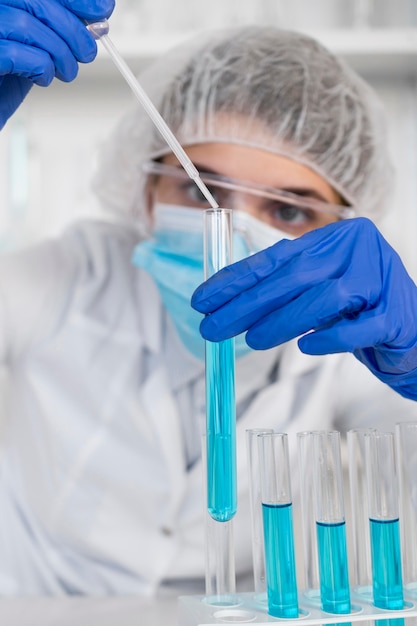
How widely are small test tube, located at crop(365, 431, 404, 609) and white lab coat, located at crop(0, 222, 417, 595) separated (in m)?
0.55

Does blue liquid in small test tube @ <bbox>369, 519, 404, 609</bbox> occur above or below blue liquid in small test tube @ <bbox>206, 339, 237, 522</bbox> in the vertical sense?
below

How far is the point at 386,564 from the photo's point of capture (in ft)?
2.57

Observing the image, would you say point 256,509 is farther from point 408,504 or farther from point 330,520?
point 408,504

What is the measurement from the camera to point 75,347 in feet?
4.75

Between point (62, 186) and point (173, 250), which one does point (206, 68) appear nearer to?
point (173, 250)

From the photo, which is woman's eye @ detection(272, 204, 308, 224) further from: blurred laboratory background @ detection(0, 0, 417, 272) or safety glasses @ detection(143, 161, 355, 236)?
blurred laboratory background @ detection(0, 0, 417, 272)

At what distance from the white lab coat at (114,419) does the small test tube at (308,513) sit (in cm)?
50

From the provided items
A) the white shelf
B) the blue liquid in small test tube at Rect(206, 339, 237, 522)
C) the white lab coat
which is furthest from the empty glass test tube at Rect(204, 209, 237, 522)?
the white shelf

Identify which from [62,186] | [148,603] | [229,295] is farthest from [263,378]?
[62,186]

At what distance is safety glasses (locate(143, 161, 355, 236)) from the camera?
4.06 ft

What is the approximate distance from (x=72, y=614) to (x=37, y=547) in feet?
1.48

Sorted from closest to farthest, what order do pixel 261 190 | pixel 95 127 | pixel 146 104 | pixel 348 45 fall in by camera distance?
pixel 146 104, pixel 261 190, pixel 348 45, pixel 95 127

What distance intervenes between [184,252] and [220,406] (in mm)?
522

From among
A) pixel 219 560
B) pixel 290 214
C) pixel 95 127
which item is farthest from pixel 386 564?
pixel 95 127
